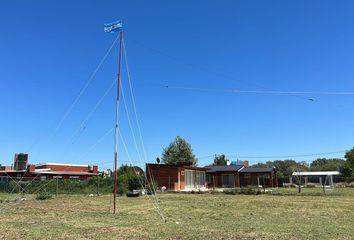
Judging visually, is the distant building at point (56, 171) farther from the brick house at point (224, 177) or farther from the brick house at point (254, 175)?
the brick house at point (254, 175)

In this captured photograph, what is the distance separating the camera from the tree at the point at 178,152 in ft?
270

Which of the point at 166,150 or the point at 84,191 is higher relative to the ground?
the point at 166,150

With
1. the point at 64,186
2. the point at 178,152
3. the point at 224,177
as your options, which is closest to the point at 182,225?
the point at 64,186

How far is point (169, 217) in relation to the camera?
1523cm

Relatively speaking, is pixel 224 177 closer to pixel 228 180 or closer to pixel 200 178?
pixel 228 180

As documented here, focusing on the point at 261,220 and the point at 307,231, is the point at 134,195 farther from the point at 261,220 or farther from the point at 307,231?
the point at 307,231

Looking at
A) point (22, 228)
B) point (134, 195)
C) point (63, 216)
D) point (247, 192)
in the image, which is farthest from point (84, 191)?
point (22, 228)

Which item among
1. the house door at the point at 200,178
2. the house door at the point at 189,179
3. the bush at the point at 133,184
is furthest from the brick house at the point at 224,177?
the bush at the point at 133,184

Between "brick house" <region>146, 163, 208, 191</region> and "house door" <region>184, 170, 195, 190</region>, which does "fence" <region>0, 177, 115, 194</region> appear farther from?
"house door" <region>184, 170, 195, 190</region>

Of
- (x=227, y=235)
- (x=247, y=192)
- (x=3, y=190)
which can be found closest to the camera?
(x=227, y=235)

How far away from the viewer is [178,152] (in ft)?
272

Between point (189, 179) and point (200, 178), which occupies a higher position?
point (200, 178)

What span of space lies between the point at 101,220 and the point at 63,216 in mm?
2138

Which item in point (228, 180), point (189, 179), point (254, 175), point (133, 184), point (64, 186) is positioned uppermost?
point (254, 175)
